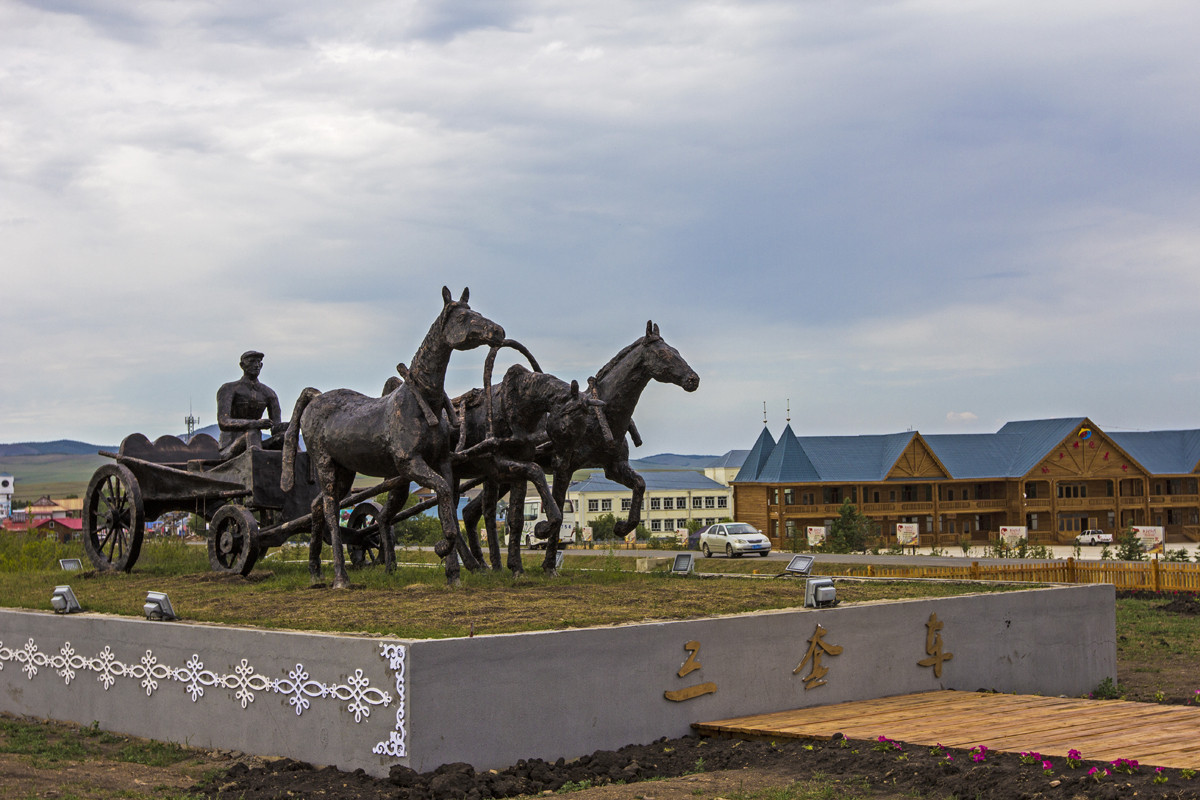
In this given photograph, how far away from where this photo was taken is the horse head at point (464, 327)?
11.0 m

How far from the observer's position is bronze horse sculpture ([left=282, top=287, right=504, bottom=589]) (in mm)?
11117

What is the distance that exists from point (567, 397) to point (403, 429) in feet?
6.01

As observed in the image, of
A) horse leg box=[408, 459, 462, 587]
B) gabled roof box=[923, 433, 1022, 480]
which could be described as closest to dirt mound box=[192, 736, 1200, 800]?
horse leg box=[408, 459, 462, 587]

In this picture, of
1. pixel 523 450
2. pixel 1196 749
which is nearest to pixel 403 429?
pixel 523 450

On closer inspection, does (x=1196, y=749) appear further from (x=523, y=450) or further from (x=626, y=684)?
(x=523, y=450)

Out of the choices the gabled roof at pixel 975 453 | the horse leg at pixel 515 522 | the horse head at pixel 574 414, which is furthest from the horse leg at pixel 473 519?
the gabled roof at pixel 975 453

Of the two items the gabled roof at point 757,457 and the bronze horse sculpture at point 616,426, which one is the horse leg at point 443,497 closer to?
the bronze horse sculpture at point 616,426

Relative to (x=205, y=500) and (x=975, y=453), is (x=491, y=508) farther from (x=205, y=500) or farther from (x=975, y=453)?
(x=975, y=453)

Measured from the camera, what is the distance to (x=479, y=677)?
8.20 metres

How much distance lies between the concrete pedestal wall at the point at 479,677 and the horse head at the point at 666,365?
2945 mm

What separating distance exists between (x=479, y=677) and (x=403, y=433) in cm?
366

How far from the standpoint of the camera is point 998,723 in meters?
9.18

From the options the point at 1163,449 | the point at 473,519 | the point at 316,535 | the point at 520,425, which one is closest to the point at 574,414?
the point at 520,425

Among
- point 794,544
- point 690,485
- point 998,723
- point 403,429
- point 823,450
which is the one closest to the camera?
point 998,723
